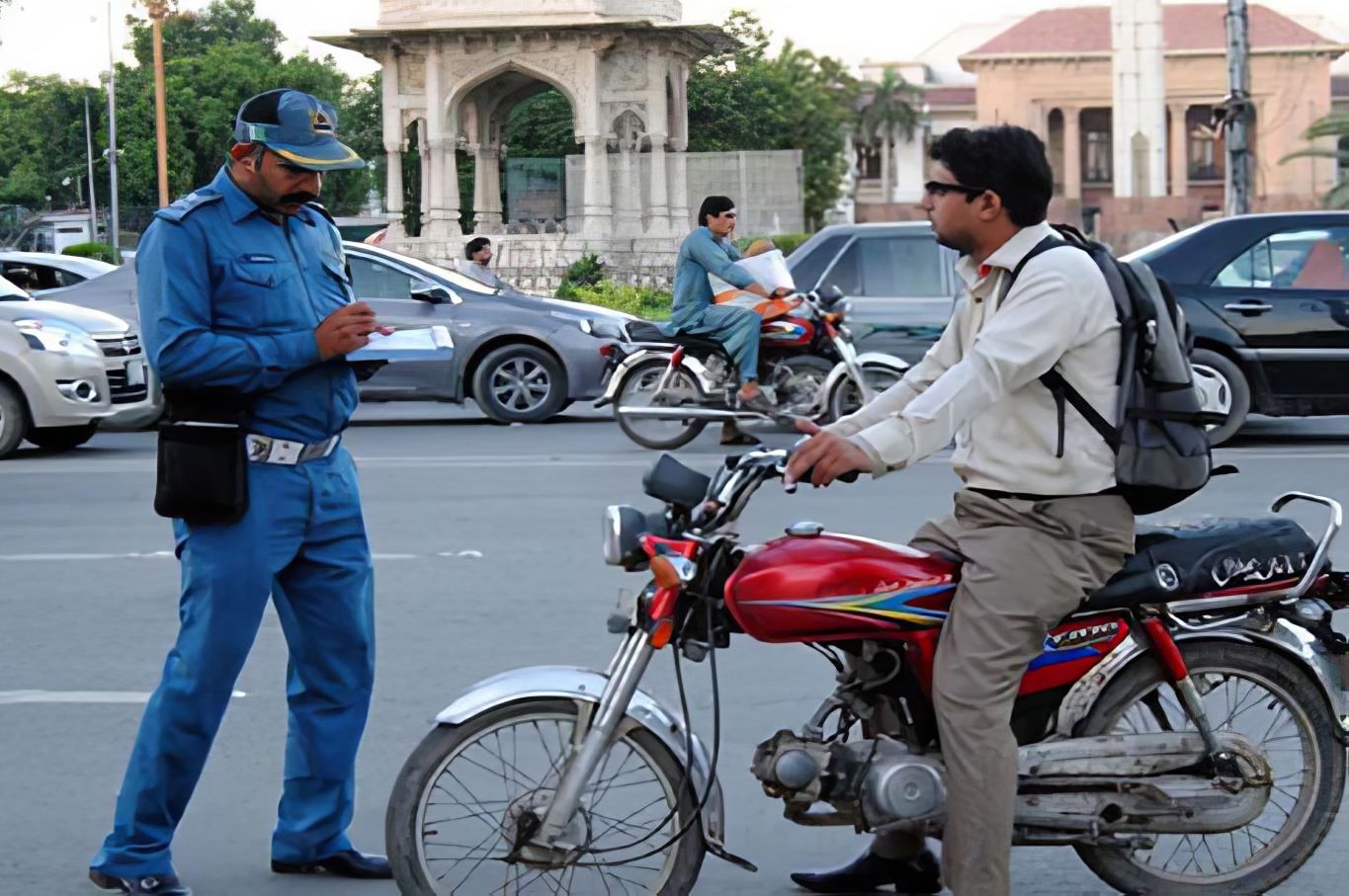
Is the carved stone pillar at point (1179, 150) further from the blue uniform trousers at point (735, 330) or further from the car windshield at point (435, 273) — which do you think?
the blue uniform trousers at point (735, 330)

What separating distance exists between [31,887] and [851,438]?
7.48ft

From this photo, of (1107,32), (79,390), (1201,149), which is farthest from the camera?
(1201,149)

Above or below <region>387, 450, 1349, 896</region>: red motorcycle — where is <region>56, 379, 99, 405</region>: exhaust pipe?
above

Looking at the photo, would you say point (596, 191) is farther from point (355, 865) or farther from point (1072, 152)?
point (1072, 152)

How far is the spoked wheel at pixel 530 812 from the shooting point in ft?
13.1

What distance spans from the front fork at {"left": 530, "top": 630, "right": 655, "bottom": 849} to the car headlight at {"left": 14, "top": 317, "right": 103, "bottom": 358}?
11.0 m

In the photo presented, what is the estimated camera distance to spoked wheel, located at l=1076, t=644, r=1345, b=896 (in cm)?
425

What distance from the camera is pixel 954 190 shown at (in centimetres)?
398

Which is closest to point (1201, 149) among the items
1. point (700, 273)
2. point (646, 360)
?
point (646, 360)

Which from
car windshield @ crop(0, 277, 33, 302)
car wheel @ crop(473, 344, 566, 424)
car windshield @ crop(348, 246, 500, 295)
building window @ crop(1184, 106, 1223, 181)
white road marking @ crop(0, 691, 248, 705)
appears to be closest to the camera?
white road marking @ crop(0, 691, 248, 705)

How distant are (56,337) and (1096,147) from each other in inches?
3406

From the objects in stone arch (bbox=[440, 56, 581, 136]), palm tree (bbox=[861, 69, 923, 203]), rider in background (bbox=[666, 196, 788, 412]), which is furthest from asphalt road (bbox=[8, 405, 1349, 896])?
palm tree (bbox=[861, 69, 923, 203])

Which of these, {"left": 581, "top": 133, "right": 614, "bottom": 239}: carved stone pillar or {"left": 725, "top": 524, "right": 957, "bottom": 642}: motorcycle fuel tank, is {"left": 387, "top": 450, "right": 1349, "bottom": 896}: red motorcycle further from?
{"left": 581, "top": 133, "right": 614, "bottom": 239}: carved stone pillar

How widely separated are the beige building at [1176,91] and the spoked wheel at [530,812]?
80.2 m
